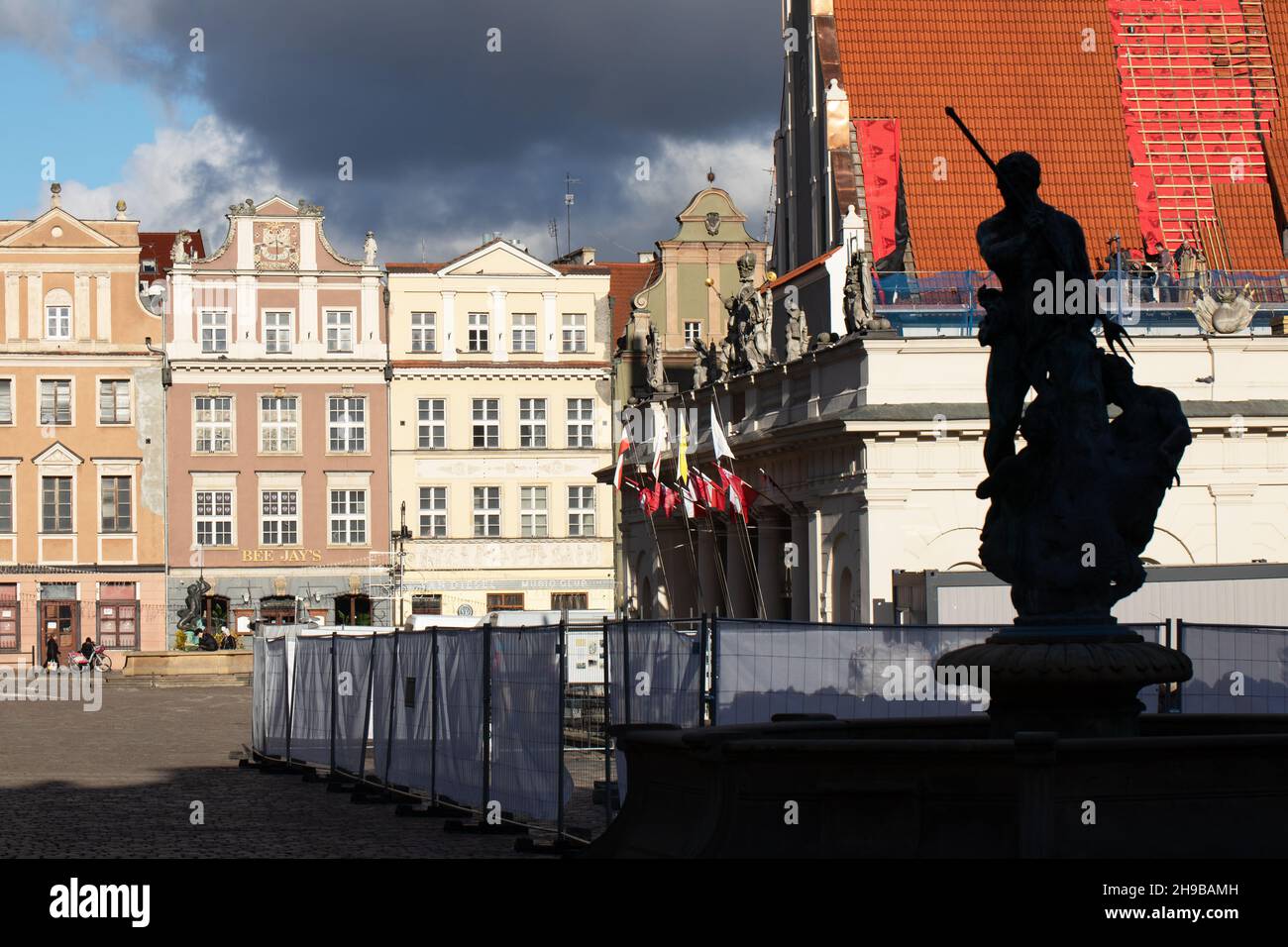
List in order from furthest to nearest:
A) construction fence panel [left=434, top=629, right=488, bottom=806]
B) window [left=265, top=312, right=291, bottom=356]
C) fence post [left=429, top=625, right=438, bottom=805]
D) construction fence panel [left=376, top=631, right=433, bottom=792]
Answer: window [left=265, top=312, right=291, bottom=356] < construction fence panel [left=376, top=631, right=433, bottom=792] < fence post [left=429, top=625, right=438, bottom=805] < construction fence panel [left=434, top=629, right=488, bottom=806]

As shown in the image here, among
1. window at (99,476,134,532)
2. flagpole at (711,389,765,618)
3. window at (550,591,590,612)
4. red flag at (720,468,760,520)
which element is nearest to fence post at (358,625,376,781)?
red flag at (720,468,760,520)

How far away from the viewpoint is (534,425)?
220 ft

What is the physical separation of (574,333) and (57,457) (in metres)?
15.4

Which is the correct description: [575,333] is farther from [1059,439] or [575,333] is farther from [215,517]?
[1059,439]

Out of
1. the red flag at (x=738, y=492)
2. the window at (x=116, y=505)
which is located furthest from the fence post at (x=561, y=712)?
the window at (x=116, y=505)

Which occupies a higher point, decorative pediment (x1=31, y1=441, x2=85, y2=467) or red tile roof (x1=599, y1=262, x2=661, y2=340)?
red tile roof (x1=599, y1=262, x2=661, y2=340)

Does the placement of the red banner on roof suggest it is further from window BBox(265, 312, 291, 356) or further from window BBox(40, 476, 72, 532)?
window BBox(40, 476, 72, 532)

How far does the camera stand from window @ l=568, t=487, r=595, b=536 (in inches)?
2630

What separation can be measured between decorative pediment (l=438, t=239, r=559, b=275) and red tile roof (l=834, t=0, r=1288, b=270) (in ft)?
52.5

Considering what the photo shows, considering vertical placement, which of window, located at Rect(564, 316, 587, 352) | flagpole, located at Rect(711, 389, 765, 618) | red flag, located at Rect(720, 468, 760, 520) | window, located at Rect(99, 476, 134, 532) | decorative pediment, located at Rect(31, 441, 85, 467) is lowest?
flagpole, located at Rect(711, 389, 765, 618)

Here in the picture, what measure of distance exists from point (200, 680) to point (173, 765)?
27396 mm

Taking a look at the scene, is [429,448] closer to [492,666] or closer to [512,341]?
[512,341]

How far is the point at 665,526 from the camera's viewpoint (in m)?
58.8
